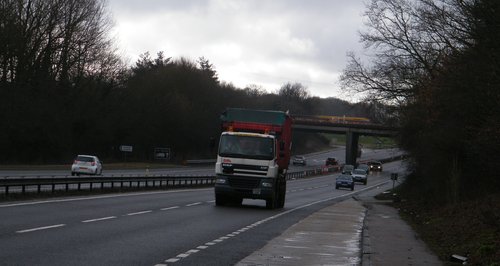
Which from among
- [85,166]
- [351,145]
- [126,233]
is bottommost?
[126,233]

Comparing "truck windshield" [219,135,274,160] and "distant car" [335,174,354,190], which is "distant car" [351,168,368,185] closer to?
"distant car" [335,174,354,190]

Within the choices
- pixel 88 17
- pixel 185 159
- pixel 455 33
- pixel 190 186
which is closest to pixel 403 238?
pixel 455 33

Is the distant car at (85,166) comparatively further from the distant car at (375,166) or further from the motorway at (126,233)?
the distant car at (375,166)

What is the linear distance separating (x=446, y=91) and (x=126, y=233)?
48.9 ft

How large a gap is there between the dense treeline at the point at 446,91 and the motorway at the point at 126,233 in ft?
20.1

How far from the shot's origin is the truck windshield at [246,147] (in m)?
27.4

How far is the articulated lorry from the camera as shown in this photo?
27.4m

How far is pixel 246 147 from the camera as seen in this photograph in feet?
90.0

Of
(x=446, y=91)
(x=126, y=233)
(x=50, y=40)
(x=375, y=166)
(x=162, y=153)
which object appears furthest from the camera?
(x=375, y=166)

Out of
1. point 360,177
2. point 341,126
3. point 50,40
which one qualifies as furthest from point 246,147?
point 341,126

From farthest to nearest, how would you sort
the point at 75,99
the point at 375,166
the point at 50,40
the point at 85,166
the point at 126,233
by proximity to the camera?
1. the point at 375,166
2. the point at 75,99
3. the point at 50,40
4. the point at 85,166
5. the point at 126,233

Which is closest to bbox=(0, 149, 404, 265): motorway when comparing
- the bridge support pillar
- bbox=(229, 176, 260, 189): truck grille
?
bbox=(229, 176, 260, 189): truck grille

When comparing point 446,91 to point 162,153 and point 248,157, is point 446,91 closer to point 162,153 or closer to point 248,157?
point 248,157

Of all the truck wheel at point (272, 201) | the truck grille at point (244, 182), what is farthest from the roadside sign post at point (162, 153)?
the truck grille at point (244, 182)
